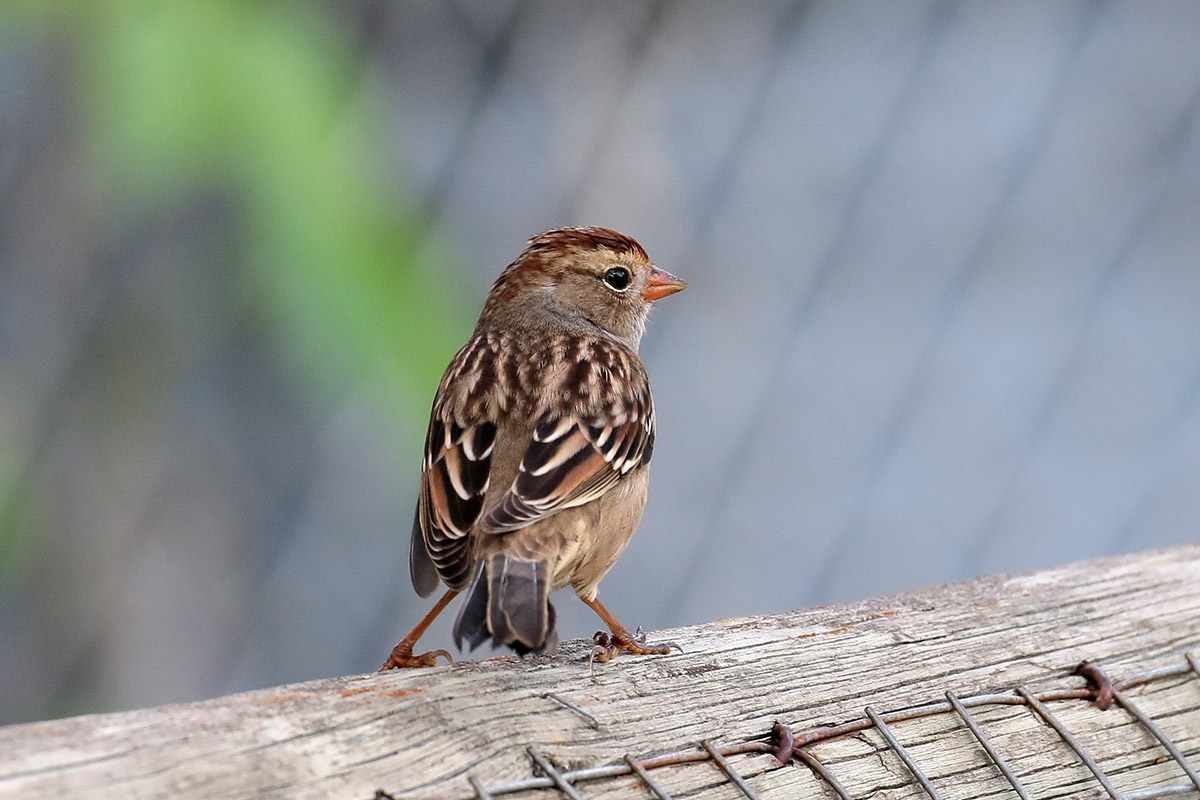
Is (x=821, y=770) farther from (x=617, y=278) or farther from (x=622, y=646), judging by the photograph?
(x=617, y=278)

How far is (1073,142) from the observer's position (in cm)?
494

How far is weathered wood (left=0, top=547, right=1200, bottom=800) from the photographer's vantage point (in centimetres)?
134

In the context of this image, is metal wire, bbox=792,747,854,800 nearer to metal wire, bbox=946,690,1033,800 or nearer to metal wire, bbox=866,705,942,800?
metal wire, bbox=866,705,942,800

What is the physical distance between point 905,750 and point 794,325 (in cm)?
316

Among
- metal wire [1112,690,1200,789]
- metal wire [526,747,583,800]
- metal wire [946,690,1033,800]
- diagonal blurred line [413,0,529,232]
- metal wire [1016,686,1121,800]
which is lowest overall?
metal wire [526,747,583,800]

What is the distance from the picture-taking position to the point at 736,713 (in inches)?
67.3

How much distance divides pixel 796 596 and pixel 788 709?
3179mm

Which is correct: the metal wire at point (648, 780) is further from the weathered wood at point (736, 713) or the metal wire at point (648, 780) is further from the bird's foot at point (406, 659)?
the bird's foot at point (406, 659)

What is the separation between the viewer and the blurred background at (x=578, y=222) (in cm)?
366

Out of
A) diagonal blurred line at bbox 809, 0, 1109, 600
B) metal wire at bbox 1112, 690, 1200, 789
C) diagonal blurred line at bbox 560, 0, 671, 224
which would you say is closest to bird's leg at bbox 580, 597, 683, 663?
metal wire at bbox 1112, 690, 1200, 789

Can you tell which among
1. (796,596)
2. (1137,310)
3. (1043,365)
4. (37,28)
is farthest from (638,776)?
(1137,310)

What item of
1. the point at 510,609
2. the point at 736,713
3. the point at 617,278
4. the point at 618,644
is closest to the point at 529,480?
the point at 618,644

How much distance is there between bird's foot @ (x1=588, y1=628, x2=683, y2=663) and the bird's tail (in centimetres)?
9

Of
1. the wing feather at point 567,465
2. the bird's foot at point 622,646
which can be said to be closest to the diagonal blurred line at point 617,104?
the wing feather at point 567,465
